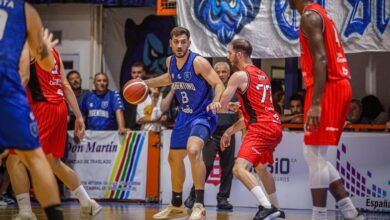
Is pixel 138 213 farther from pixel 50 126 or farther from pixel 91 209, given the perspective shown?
A: pixel 50 126

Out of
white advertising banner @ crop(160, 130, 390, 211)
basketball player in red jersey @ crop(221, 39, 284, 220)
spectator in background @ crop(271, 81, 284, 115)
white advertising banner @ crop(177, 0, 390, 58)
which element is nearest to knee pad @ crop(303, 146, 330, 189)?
basketball player in red jersey @ crop(221, 39, 284, 220)

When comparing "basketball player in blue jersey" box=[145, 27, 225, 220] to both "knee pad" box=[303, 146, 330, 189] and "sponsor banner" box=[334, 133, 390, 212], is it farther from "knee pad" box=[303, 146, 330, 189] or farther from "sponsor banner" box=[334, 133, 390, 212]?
"sponsor banner" box=[334, 133, 390, 212]

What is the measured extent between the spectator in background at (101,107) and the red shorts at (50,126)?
431 centimetres

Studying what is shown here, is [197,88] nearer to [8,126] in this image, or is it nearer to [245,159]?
[245,159]

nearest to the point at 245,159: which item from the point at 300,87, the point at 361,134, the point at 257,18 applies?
the point at 361,134

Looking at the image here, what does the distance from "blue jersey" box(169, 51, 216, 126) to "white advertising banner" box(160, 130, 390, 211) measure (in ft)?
8.10

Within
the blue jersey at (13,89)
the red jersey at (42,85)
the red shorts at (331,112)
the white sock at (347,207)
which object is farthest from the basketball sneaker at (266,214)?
the blue jersey at (13,89)

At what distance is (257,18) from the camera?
481 inches

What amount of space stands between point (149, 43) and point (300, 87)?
3433mm

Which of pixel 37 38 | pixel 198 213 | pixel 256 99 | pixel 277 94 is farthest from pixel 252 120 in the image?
pixel 277 94

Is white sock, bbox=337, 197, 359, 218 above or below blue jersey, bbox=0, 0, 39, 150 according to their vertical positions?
below

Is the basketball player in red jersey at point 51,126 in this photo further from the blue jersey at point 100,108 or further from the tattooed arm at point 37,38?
the blue jersey at point 100,108

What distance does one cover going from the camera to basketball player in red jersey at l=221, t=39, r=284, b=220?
29.5ft

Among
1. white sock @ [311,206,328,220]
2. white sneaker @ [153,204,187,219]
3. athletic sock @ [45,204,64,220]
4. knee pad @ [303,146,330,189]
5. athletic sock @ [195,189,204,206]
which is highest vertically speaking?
knee pad @ [303,146,330,189]
